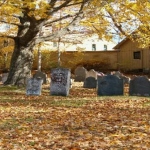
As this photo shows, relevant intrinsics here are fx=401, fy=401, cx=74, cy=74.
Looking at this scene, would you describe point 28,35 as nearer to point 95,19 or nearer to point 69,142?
point 95,19

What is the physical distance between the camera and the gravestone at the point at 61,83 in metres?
17.1

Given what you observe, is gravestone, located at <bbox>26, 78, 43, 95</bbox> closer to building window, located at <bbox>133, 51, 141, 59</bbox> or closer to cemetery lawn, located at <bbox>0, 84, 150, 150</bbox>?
cemetery lawn, located at <bbox>0, 84, 150, 150</bbox>

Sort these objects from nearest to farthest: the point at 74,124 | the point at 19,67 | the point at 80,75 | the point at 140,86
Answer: the point at 74,124, the point at 140,86, the point at 19,67, the point at 80,75

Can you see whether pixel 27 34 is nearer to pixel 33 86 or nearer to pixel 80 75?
pixel 33 86

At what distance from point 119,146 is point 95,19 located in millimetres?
16079

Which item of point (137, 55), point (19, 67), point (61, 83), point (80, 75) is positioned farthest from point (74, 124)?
point (137, 55)

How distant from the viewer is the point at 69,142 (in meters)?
7.68

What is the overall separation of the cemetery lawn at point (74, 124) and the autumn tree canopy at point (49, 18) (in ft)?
16.0

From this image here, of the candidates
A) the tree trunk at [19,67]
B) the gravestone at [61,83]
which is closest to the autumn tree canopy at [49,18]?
the tree trunk at [19,67]

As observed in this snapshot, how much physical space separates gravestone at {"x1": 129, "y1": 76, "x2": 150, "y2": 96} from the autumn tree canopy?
13.7ft

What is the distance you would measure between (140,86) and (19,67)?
7.21m

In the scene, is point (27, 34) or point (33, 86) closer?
point (33, 86)

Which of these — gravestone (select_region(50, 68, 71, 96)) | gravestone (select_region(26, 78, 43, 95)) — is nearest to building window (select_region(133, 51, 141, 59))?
gravestone (select_region(50, 68, 71, 96))

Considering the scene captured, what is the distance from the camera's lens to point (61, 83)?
17.1 meters
